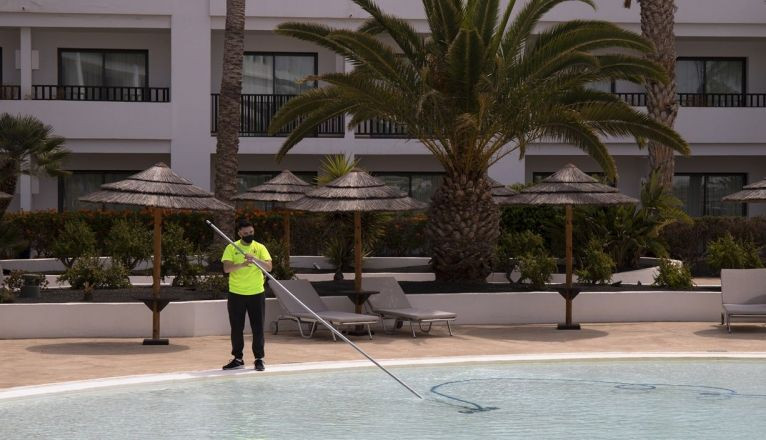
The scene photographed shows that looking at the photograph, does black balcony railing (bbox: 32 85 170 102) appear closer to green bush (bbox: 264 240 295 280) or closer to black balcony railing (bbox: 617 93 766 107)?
black balcony railing (bbox: 617 93 766 107)

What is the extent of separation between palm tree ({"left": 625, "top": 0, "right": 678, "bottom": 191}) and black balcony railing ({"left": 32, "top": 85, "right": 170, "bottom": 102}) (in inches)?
510

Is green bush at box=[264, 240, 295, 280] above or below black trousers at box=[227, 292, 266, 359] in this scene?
above

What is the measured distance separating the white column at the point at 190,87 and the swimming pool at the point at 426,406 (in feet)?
60.0

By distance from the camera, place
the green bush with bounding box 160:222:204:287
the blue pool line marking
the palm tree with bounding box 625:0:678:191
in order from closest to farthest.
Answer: the blue pool line marking, the green bush with bounding box 160:222:204:287, the palm tree with bounding box 625:0:678:191

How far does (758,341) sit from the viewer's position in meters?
17.1

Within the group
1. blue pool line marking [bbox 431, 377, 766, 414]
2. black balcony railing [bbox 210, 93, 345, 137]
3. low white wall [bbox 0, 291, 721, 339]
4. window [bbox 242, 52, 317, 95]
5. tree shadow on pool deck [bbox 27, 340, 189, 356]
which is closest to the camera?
blue pool line marking [bbox 431, 377, 766, 414]

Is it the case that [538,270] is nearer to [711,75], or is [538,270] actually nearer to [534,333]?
[534,333]

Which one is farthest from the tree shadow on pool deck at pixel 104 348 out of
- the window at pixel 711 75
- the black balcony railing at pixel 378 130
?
the window at pixel 711 75

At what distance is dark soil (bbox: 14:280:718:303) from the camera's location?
18.0 m

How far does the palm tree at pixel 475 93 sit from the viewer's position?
63.8ft

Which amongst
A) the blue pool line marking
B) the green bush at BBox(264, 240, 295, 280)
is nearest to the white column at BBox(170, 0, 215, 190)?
the green bush at BBox(264, 240, 295, 280)

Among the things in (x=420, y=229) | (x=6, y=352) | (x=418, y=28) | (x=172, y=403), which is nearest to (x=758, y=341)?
(x=172, y=403)

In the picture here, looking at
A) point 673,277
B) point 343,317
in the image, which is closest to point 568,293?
point 673,277

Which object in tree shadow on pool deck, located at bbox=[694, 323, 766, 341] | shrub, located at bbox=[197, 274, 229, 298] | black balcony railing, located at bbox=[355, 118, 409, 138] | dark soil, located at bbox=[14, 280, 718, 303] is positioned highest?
black balcony railing, located at bbox=[355, 118, 409, 138]
